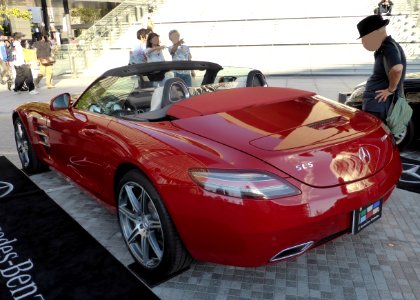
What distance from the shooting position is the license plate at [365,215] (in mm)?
2393

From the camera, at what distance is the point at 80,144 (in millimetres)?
3338

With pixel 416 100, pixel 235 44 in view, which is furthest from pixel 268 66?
pixel 416 100

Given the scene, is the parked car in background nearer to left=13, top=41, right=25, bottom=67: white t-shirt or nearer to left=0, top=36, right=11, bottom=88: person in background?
left=13, top=41, right=25, bottom=67: white t-shirt

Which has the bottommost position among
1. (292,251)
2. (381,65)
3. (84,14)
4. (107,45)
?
(292,251)

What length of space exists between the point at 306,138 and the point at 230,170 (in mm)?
567

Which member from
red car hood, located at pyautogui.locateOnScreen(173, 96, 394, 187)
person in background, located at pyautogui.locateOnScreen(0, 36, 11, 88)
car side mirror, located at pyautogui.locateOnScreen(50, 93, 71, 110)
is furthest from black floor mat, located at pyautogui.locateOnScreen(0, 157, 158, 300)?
person in background, located at pyautogui.locateOnScreen(0, 36, 11, 88)

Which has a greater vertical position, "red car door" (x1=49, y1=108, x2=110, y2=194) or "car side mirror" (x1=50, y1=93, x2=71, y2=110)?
"car side mirror" (x1=50, y1=93, x2=71, y2=110)

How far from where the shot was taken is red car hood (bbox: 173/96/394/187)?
224cm

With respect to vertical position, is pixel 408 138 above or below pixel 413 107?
below

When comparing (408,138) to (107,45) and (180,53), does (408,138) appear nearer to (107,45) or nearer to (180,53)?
(180,53)

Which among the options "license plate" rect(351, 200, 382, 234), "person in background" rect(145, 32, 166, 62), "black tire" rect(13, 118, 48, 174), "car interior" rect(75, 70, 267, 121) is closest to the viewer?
"license plate" rect(351, 200, 382, 234)

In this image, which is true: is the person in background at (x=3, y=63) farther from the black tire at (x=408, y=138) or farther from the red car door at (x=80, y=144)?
the black tire at (x=408, y=138)

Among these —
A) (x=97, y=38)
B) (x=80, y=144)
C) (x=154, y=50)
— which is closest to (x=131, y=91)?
(x=80, y=144)

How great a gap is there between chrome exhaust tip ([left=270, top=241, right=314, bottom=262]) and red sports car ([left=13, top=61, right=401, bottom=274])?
0.03ft
